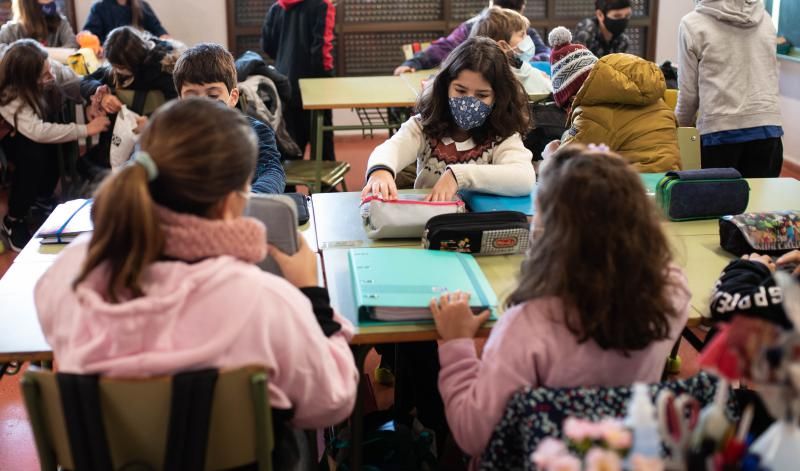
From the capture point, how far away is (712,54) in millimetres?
3496

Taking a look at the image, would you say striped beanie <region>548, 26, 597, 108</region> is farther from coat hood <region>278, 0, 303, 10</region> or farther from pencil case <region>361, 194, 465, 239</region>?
coat hood <region>278, 0, 303, 10</region>

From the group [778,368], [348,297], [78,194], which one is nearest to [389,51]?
[78,194]

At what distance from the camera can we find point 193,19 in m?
6.57

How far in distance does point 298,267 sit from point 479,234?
0.58 m

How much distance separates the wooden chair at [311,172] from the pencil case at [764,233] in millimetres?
2285

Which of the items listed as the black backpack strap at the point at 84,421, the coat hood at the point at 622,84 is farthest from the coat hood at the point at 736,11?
the black backpack strap at the point at 84,421

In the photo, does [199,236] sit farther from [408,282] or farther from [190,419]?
[408,282]

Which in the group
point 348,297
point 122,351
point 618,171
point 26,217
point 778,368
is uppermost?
point 618,171

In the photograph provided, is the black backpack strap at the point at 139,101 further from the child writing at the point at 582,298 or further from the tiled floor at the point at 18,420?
the child writing at the point at 582,298

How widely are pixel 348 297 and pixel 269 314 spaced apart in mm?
556

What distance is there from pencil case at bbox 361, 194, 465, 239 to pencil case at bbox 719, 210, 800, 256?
68cm

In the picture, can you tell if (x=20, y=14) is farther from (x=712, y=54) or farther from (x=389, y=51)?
(x=712, y=54)

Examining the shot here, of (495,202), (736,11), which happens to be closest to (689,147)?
(736,11)

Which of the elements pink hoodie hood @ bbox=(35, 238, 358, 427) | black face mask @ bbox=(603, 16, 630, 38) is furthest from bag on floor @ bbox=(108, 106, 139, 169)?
black face mask @ bbox=(603, 16, 630, 38)
